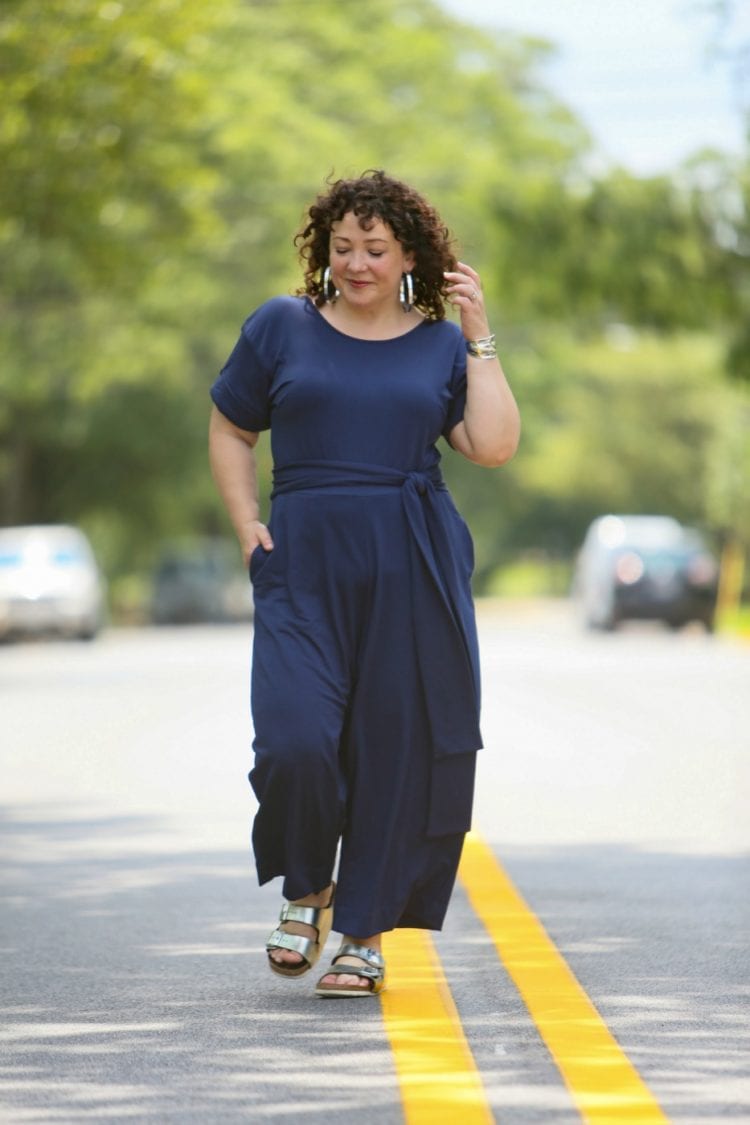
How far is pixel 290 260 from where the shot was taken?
1783 inches

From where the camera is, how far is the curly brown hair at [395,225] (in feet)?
19.0

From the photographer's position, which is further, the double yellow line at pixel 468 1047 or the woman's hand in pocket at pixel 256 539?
the woman's hand in pocket at pixel 256 539

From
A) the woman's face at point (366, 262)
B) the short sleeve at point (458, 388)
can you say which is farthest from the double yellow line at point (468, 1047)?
the woman's face at point (366, 262)

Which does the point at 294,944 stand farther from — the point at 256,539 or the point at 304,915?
the point at 256,539

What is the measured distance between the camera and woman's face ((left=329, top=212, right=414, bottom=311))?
18.8ft

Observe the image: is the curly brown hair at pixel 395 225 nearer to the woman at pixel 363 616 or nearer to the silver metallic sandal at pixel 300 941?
the woman at pixel 363 616

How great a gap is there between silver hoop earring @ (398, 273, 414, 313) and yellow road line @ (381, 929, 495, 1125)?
1.62 m

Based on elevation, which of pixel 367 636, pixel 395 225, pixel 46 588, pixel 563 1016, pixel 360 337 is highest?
pixel 395 225

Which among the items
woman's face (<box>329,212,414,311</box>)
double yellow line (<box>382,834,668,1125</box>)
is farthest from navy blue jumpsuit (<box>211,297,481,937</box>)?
double yellow line (<box>382,834,668,1125</box>)

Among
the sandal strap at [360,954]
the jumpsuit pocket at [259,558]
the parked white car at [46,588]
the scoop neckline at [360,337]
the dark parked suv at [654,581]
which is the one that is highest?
the scoop neckline at [360,337]

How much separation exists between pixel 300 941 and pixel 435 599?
85 centimetres

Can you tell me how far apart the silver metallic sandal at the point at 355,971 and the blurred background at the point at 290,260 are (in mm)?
14516

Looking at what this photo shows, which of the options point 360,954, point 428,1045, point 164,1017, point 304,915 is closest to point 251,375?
point 304,915

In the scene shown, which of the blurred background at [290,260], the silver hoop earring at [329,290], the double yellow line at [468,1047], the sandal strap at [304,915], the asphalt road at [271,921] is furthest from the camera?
the blurred background at [290,260]
